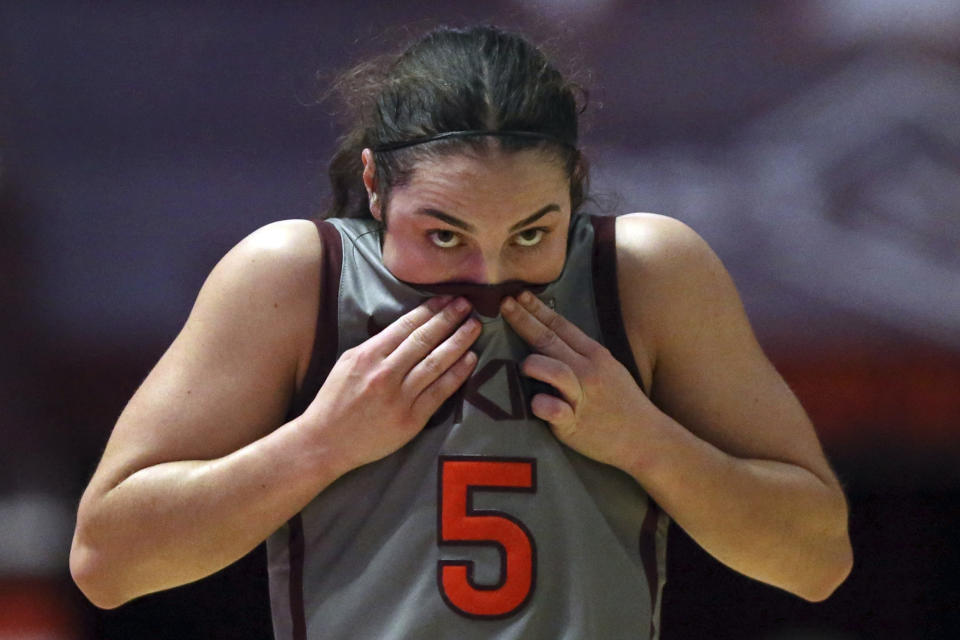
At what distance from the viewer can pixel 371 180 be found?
5.93ft

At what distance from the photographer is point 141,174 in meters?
2.73

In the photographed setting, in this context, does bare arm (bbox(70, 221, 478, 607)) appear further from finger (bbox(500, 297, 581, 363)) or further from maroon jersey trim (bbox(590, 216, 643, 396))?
maroon jersey trim (bbox(590, 216, 643, 396))

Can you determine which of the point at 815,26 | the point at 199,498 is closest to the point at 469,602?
the point at 199,498

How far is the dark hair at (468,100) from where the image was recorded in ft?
5.55

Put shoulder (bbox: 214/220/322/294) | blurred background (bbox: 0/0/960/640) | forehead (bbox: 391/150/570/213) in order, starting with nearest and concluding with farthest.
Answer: forehead (bbox: 391/150/570/213) → shoulder (bbox: 214/220/322/294) → blurred background (bbox: 0/0/960/640)

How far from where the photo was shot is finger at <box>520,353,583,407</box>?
1696 mm

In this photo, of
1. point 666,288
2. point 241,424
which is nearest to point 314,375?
point 241,424

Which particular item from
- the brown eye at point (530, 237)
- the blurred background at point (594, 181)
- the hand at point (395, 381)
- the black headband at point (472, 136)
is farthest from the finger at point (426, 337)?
the blurred background at point (594, 181)

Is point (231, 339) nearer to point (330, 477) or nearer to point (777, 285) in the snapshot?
point (330, 477)

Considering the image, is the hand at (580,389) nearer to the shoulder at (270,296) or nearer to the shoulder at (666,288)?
the shoulder at (666,288)

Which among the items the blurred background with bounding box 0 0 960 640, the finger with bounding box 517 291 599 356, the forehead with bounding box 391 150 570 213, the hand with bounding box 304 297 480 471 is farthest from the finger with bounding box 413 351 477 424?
the blurred background with bounding box 0 0 960 640

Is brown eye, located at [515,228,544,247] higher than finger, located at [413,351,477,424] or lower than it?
higher

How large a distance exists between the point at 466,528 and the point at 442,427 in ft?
0.43

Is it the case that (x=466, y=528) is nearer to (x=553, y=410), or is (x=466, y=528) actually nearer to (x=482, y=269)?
(x=553, y=410)
